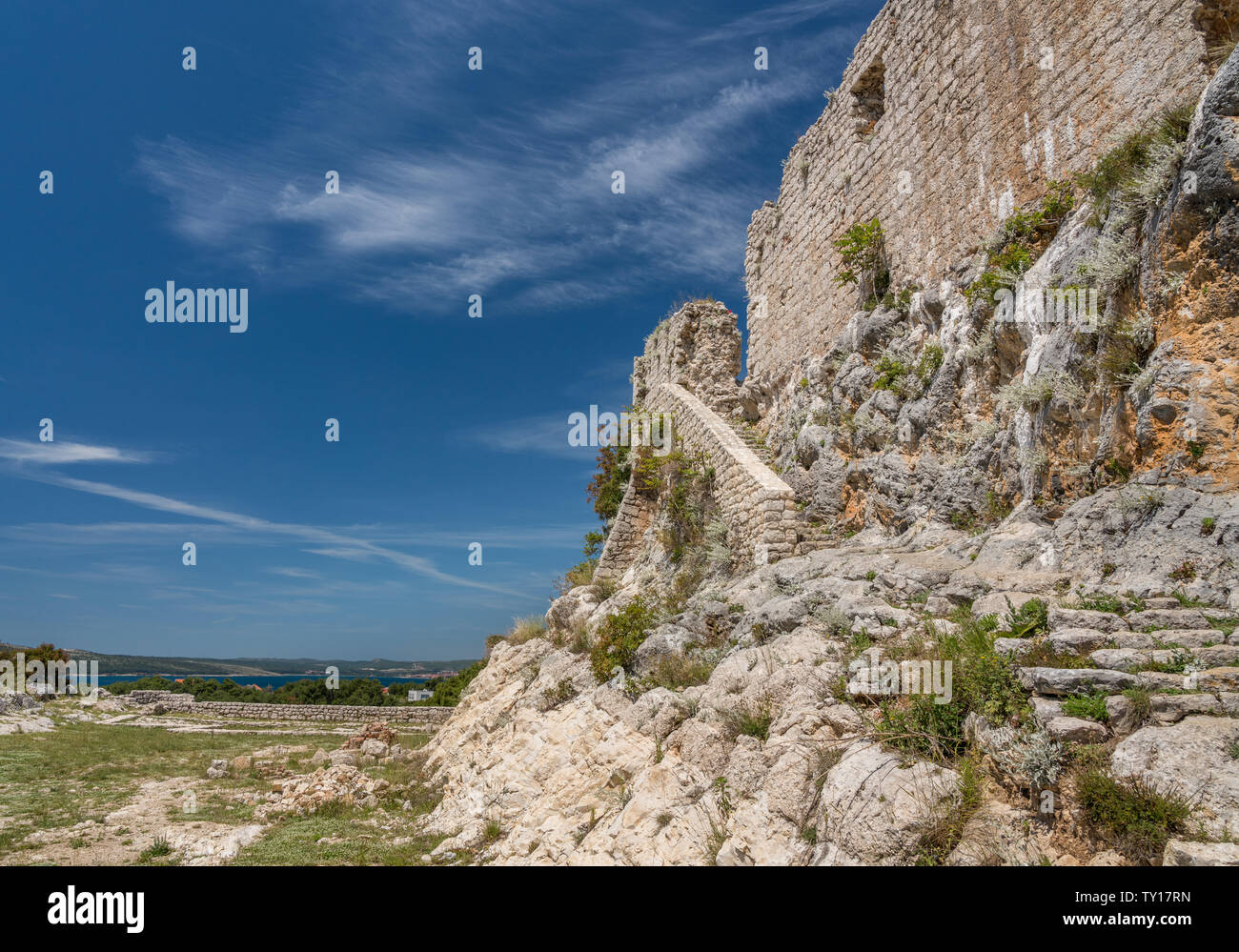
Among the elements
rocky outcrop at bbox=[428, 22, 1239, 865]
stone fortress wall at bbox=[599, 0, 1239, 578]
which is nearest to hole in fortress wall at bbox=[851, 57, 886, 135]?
stone fortress wall at bbox=[599, 0, 1239, 578]

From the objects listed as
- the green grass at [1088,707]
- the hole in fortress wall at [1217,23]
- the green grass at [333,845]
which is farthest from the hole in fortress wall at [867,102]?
the green grass at [333,845]

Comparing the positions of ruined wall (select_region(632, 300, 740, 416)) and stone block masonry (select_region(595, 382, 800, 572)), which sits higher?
ruined wall (select_region(632, 300, 740, 416))

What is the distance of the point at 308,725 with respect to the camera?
26.7 m

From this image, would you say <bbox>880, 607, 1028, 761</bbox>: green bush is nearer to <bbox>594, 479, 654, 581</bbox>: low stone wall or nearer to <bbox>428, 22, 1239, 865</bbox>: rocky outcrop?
<bbox>428, 22, 1239, 865</bbox>: rocky outcrop

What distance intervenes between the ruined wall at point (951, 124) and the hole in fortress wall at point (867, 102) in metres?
0.03

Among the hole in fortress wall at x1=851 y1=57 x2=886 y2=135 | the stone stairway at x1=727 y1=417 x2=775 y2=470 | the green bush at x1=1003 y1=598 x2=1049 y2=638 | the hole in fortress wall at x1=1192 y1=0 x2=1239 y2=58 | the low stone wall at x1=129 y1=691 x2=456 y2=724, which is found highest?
the hole in fortress wall at x1=851 y1=57 x2=886 y2=135

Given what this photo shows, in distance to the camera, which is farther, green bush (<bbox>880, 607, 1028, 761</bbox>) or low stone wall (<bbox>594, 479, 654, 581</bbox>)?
low stone wall (<bbox>594, 479, 654, 581</bbox>)

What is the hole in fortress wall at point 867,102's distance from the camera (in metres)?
13.3

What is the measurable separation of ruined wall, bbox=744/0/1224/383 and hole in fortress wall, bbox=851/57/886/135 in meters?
0.03

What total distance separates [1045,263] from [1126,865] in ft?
21.4

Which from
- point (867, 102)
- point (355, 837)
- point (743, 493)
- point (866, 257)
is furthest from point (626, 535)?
point (867, 102)

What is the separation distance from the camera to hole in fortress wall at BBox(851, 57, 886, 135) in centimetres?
1326

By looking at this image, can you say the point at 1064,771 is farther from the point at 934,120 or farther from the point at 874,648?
the point at 934,120

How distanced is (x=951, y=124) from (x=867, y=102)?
332 centimetres
